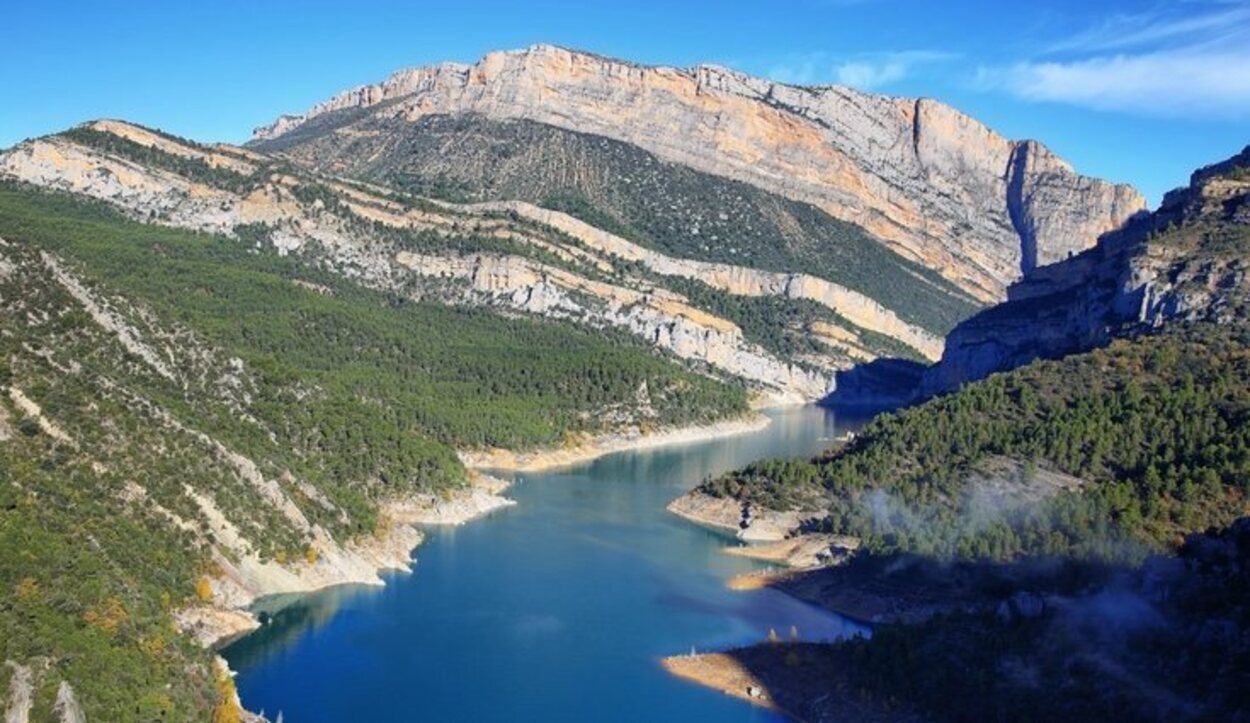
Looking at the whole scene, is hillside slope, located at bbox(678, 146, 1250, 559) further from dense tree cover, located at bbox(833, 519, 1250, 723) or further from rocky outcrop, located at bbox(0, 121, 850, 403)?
rocky outcrop, located at bbox(0, 121, 850, 403)

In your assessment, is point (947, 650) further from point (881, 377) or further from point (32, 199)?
point (881, 377)

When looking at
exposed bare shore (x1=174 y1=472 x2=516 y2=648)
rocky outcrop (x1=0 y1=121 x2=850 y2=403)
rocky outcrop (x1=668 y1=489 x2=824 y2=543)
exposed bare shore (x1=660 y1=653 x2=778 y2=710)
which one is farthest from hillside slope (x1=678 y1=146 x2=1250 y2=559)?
rocky outcrop (x1=0 y1=121 x2=850 y2=403)

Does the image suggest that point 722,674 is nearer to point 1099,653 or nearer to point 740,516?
point 1099,653

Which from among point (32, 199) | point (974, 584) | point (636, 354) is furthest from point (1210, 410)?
point (32, 199)

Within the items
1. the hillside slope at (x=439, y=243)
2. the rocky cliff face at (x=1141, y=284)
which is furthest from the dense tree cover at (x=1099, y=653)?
the hillside slope at (x=439, y=243)

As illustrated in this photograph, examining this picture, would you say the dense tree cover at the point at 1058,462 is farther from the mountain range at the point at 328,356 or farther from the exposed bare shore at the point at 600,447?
the exposed bare shore at the point at 600,447
